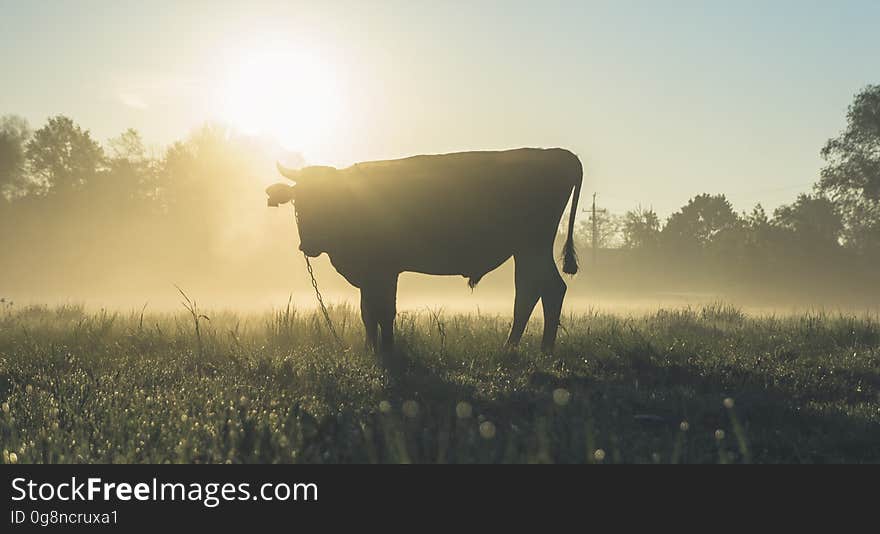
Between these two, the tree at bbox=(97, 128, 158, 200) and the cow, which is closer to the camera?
the cow

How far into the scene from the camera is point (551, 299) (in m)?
9.65

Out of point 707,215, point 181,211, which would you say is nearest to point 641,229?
point 707,215

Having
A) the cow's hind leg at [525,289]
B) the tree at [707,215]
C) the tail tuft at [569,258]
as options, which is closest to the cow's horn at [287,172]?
the cow's hind leg at [525,289]

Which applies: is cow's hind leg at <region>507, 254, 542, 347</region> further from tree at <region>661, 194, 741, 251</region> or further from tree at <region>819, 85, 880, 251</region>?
tree at <region>661, 194, 741, 251</region>

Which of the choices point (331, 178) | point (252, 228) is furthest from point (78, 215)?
point (331, 178)

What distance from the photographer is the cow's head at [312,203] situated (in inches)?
346

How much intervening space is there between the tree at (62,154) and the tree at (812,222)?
4956 centimetres

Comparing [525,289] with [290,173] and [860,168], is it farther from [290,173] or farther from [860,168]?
[860,168]

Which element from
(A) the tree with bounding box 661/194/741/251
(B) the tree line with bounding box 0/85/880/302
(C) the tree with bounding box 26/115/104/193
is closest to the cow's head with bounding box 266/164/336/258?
(B) the tree line with bounding box 0/85/880/302

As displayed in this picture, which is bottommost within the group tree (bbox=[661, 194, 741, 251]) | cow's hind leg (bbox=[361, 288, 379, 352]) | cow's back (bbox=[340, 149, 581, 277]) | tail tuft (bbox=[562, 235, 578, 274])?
cow's hind leg (bbox=[361, 288, 379, 352])

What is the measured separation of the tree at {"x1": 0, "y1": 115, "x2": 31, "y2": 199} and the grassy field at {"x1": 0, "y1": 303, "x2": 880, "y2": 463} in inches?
1838

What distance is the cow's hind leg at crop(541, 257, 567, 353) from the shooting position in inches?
374

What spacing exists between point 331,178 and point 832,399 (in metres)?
6.24

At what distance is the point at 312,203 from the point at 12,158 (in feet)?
166
